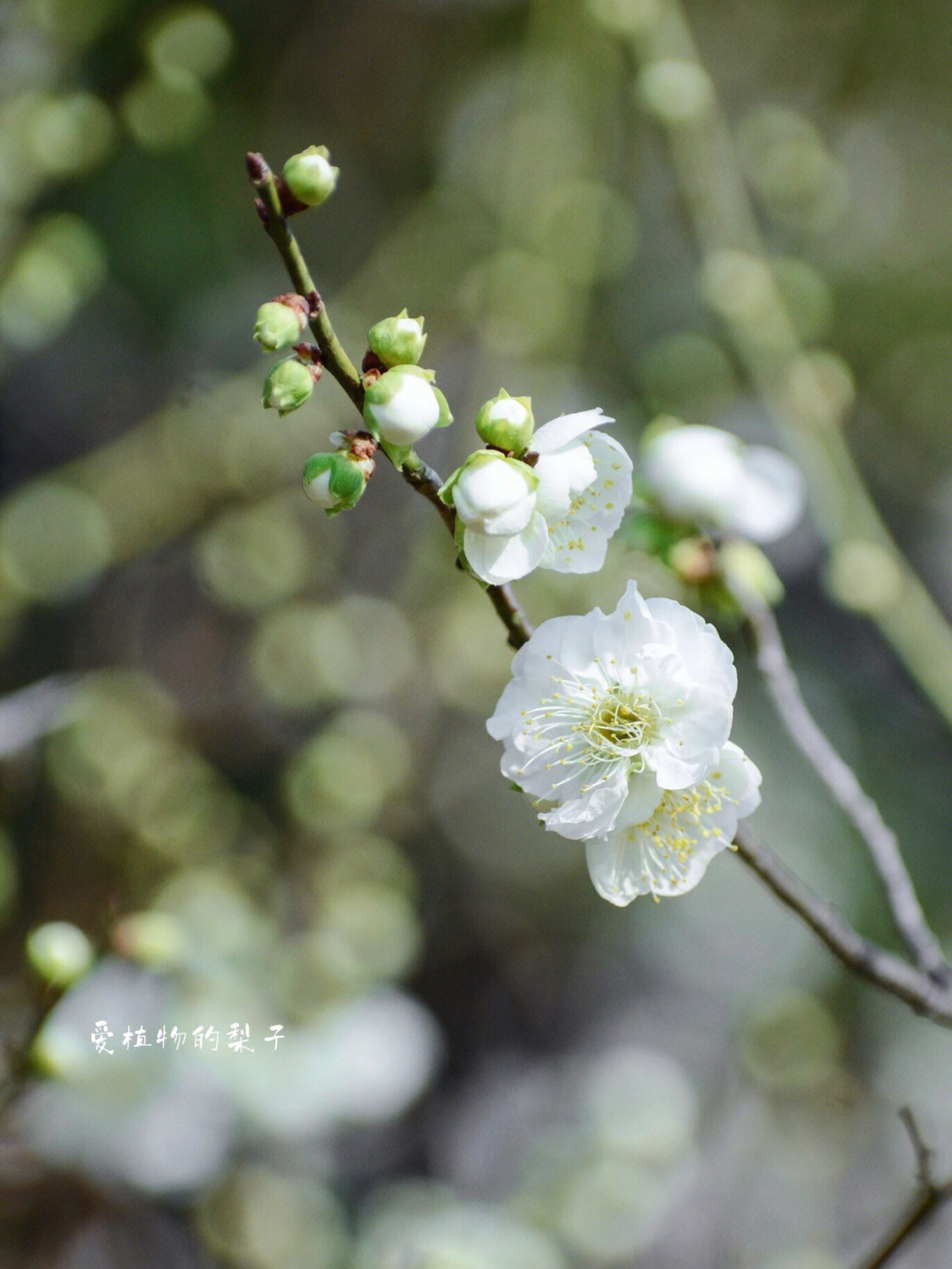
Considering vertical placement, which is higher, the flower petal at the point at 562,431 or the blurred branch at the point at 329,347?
the blurred branch at the point at 329,347

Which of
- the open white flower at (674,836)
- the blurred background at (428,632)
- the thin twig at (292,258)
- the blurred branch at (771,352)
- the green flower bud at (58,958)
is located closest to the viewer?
the thin twig at (292,258)

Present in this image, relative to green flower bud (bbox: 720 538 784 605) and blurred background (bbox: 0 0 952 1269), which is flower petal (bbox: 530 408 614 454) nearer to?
green flower bud (bbox: 720 538 784 605)

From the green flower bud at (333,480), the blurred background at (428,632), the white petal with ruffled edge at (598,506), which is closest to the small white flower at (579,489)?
the white petal with ruffled edge at (598,506)

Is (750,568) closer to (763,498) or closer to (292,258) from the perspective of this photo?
(763,498)

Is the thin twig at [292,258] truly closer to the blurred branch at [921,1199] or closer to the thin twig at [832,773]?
the thin twig at [832,773]

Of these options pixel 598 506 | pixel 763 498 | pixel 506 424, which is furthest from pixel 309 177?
pixel 763 498

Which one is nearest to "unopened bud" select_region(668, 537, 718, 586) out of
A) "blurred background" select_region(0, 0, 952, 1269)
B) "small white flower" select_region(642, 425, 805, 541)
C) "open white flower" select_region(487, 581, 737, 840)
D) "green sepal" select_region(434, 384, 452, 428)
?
"small white flower" select_region(642, 425, 805, 541)
